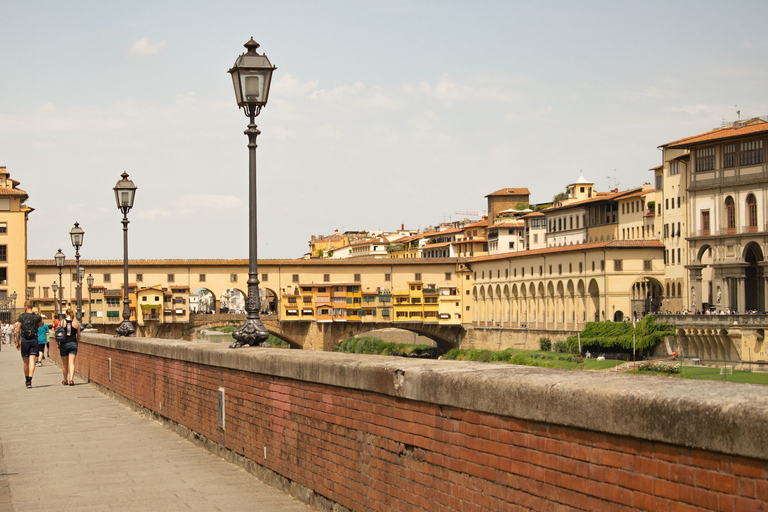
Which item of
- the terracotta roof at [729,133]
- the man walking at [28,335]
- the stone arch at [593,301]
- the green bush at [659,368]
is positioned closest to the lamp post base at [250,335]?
the man walking at [28,335]

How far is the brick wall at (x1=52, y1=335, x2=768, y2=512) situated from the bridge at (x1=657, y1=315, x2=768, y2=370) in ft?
209

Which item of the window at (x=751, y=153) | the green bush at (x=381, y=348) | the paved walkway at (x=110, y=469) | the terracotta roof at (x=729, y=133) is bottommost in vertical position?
the green bush at (x=381, y=348)

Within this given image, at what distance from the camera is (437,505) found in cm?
527

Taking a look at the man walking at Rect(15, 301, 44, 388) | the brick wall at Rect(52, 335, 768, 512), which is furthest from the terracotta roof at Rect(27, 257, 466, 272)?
the brick wall at Rect(52, 335, 768, 512)

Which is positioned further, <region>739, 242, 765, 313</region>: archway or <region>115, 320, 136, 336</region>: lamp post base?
<region>739, 242, 765, 313</region>: archway

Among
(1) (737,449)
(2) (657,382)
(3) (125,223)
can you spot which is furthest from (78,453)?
(3) (125,223)

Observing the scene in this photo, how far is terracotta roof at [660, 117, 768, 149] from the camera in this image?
70.1 metres

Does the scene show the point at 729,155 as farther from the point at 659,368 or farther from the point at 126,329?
the point at 126,329

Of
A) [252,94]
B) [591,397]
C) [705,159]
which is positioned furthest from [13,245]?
[591,397]

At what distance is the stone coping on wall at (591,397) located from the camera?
3.37 metres

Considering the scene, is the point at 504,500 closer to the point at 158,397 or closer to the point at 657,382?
the point at 657,382

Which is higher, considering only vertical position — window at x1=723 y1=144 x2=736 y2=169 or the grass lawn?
window at x1=723 y1=144 x2=736 y2=169

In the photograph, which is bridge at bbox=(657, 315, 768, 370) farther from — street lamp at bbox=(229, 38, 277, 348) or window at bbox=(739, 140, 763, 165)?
street lamp at bbox=(229, 38, 277, 348)

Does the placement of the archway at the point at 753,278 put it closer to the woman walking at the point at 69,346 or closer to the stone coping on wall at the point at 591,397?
the woman walking at the point at 69,346
